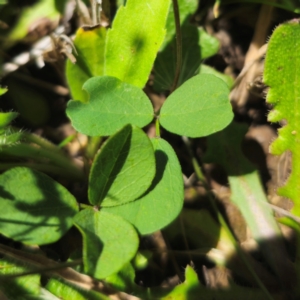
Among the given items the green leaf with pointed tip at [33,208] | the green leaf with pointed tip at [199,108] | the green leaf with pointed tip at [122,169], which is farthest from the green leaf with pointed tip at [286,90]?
the green leaf with pointed tip at [33,208]

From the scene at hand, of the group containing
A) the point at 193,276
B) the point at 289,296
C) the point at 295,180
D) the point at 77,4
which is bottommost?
the point at 289,296

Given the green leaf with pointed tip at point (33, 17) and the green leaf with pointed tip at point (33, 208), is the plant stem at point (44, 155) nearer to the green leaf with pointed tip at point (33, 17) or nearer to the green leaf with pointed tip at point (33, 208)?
the green leaf with pointed tip at point (33, 208)

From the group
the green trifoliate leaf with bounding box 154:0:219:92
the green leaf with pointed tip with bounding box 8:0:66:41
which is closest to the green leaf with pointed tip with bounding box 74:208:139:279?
the green trifoliate leaf with bounding box 154:0:219:92

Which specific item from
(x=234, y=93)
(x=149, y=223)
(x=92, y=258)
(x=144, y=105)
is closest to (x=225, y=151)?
(x=234, y=93)

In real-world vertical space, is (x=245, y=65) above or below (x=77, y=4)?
below

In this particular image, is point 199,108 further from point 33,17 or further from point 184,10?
point 33,17

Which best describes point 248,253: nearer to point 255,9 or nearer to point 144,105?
point 144,105
